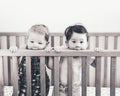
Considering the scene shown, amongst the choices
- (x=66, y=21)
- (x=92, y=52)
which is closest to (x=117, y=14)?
(x=66, y=21)

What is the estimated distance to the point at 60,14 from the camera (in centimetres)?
222

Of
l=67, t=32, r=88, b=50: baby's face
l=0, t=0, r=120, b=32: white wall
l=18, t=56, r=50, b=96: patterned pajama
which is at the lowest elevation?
l=18, t=56, r=50, b=96: patterned pajama

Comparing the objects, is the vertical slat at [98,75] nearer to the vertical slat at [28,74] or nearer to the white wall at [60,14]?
the vertical slat at [28,74]

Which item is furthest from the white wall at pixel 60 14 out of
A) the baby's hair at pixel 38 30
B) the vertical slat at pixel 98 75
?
the vertical slat at pixel 98 75

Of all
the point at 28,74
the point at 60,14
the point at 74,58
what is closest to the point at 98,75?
the point at 74,58

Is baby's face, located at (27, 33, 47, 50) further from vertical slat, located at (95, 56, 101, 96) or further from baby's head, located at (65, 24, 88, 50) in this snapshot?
vertical slat, located at (95, 56, 101, 96)

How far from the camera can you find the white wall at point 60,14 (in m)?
2.20

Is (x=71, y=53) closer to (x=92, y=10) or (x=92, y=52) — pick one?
(x=92, y=52)

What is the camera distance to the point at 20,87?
1555 mm

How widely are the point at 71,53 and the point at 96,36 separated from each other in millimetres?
862

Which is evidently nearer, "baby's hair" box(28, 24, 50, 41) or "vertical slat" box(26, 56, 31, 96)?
"vertical slat" box(26, 56, 31, 96)

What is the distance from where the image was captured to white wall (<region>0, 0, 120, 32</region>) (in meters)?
2.20

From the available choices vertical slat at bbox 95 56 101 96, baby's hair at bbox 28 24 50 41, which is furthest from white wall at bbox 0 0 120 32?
vertical slat at bbox 95 56 101 96

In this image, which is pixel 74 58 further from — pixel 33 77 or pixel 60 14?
pixel 60 14
